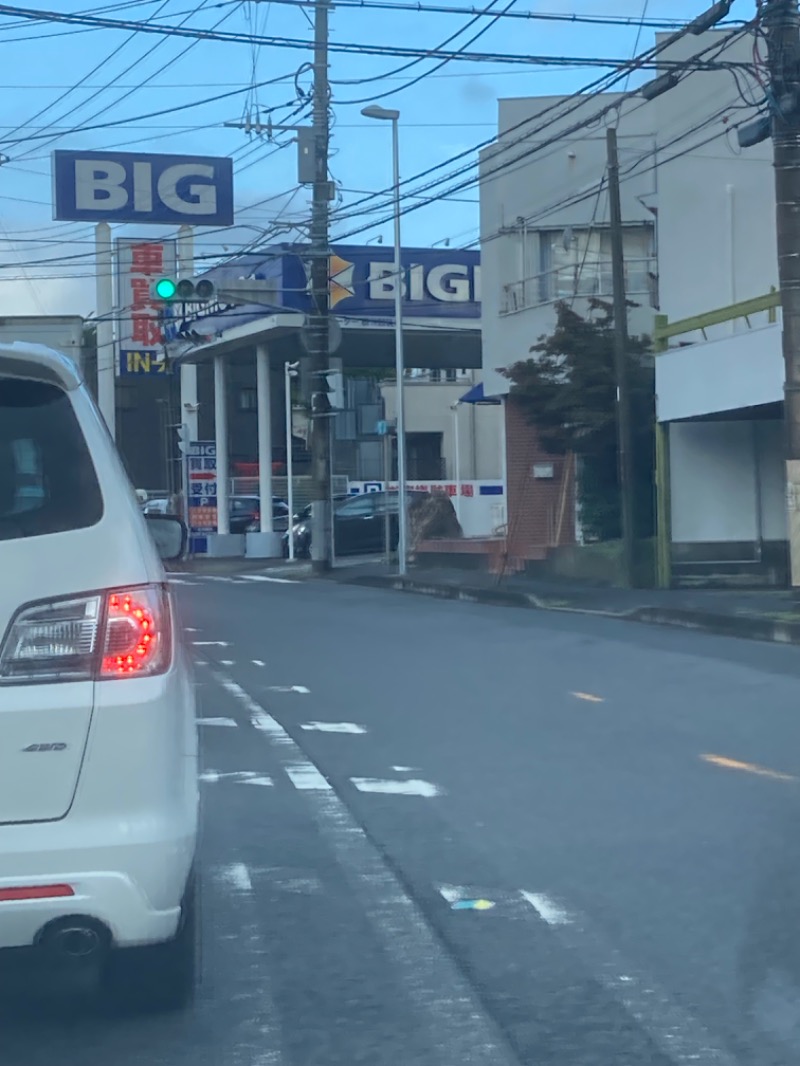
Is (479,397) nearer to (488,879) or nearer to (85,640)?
(488,879)

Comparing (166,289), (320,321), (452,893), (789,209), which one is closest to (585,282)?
(320,321)

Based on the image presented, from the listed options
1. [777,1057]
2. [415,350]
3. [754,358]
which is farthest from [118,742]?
[415,350]

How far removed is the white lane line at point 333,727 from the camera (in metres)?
10.6

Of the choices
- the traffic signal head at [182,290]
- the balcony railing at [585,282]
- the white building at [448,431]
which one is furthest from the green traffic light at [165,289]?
the white building at [448,431]

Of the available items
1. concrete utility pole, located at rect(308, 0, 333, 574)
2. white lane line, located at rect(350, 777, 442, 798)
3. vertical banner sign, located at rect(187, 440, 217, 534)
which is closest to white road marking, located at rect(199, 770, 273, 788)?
white lane line, located at rect(350, 777, 442, 798)

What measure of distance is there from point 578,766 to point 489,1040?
182 inches

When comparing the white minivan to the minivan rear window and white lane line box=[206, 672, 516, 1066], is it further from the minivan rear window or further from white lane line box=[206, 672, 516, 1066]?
white lane line box=[206, 672, 516, 1066]

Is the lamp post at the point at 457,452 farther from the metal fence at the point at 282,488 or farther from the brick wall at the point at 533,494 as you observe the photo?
the brick wall at the point at 533,494

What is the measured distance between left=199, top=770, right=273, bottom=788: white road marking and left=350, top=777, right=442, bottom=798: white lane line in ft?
1.65

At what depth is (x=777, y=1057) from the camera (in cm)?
443

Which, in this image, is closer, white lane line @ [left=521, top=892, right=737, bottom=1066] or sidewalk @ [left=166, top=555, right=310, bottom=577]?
white lane line @ [left=521, top=892, right=737, bottom=1066]

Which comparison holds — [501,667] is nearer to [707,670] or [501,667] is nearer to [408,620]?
[707,670]

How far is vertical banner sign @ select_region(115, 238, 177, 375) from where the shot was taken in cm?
4759

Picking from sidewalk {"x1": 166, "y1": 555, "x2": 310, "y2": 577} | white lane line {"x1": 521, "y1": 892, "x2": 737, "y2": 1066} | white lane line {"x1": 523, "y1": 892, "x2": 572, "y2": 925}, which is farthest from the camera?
sidewalk {"x1": 166, "y1": 555, "x2": 310, "y2": 577}
